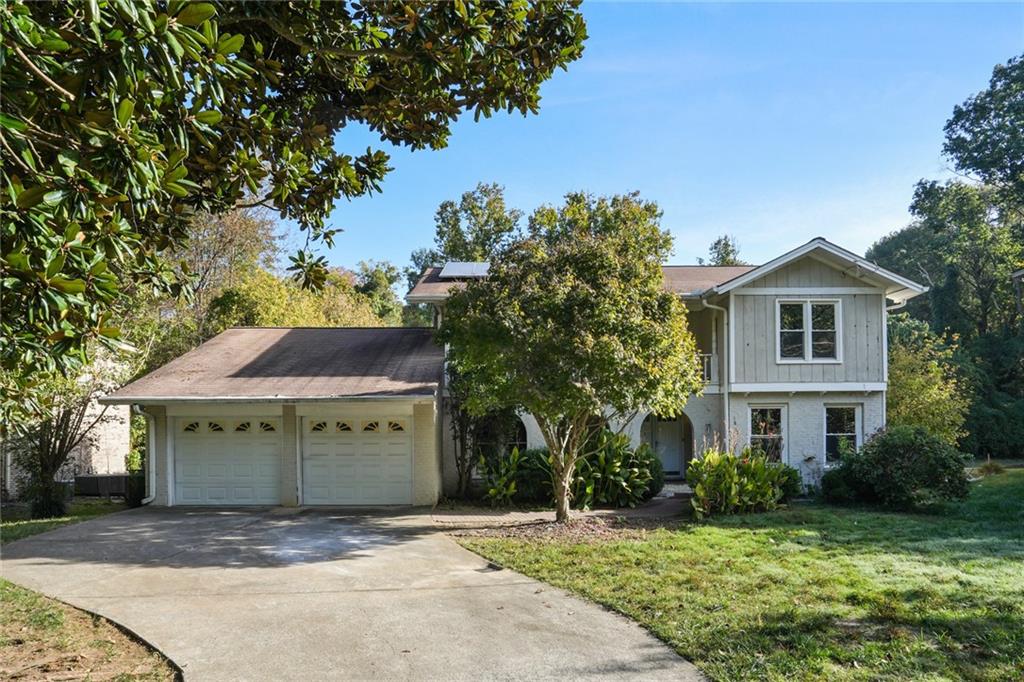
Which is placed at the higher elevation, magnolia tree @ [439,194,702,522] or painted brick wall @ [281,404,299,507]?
magnolia tree @ [439,194,702,522]

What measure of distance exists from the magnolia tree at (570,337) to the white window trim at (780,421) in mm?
5802

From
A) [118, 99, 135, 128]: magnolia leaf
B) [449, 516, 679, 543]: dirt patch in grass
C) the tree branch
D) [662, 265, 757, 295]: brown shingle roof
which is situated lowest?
[449, 516, 679, 543]: dirt patch in grass

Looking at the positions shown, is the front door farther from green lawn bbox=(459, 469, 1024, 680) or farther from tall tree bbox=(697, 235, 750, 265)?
tall tree bbox=(697, 235, 750, 265)

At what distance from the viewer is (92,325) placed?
362cm

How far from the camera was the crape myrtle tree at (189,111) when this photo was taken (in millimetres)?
3092

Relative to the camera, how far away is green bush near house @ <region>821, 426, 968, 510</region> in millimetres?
12570

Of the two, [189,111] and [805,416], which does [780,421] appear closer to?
[805,416]

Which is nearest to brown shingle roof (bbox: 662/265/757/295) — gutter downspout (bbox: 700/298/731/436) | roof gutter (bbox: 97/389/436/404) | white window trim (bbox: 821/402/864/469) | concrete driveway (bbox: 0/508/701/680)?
gutter downspout (bbox: 700/298/731/436)

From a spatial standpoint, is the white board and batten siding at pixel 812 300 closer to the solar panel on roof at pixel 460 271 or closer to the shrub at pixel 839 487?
the shrub at pixel 839 487

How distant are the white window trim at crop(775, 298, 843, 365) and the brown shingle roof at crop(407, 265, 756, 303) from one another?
154cm

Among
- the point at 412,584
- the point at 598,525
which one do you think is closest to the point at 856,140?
the point at 598,525

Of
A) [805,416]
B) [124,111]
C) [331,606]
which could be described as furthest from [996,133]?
[124,111]

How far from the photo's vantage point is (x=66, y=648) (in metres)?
5.90

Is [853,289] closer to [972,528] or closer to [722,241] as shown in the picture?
[972,528]
